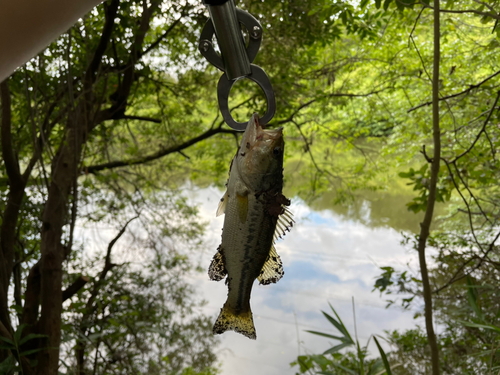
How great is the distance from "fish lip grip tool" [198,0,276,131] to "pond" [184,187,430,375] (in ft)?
14.8

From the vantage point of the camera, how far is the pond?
5.23 metres

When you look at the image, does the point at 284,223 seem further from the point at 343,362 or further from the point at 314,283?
the point at 314,283

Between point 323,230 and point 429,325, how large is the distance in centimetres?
537

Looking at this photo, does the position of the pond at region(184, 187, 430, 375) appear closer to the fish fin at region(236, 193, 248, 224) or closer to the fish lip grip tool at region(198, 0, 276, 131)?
the fish fin at region(236, 193, 248, 224)

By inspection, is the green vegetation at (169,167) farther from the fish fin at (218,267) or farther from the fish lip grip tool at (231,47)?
the fish lip grip tool at (231,47)

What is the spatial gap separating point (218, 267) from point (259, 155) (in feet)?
0.71

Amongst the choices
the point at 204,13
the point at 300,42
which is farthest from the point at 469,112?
the point at 204,13

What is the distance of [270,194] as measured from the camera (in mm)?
663

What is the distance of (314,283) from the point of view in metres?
6.19

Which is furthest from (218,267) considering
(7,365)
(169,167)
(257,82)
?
(169,167)

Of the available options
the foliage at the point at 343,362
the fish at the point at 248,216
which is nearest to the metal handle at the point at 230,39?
the fish at the point at 248,216

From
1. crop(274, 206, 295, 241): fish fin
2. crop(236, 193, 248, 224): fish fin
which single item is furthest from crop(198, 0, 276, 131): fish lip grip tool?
crop(274, 206, 295, 241): fish fin

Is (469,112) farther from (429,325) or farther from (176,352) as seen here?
(176,352)

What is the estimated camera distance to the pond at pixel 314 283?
5.23 m
